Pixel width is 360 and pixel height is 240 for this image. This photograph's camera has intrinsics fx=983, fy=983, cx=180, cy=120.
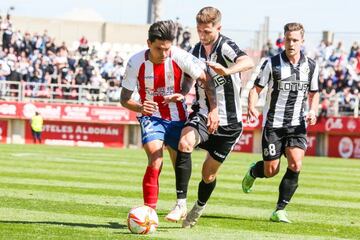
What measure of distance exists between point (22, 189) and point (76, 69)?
29375mm

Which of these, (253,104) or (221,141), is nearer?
(221,141)

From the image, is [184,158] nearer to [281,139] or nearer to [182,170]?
[182,170]

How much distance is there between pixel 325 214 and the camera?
41.7 ft

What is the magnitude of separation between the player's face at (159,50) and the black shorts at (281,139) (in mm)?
2640

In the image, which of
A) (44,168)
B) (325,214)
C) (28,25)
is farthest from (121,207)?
(28,25)

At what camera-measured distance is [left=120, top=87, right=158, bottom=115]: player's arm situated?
9.91 metres

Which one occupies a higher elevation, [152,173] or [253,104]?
[253,104]

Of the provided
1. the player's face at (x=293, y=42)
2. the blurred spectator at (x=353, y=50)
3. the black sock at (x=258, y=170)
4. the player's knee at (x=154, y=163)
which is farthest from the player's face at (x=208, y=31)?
the blurred spectator at (x=353, y=50)

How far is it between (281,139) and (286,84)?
683 millimetres

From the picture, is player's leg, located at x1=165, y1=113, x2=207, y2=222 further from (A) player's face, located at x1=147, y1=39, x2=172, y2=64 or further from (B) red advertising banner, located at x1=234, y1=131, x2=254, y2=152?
(B) red advertising banner, located at x1=234, y1=131, x2=254, y2=152

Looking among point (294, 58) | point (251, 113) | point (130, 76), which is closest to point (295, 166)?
point (251, 113)

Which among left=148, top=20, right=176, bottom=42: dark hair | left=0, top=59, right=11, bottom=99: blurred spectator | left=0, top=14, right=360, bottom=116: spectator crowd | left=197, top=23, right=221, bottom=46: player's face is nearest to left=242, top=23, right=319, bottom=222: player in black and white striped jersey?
left=197, top=23, right=221, bottom=46: player's face

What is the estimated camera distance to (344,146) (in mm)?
40562

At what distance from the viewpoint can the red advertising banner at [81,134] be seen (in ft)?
144
